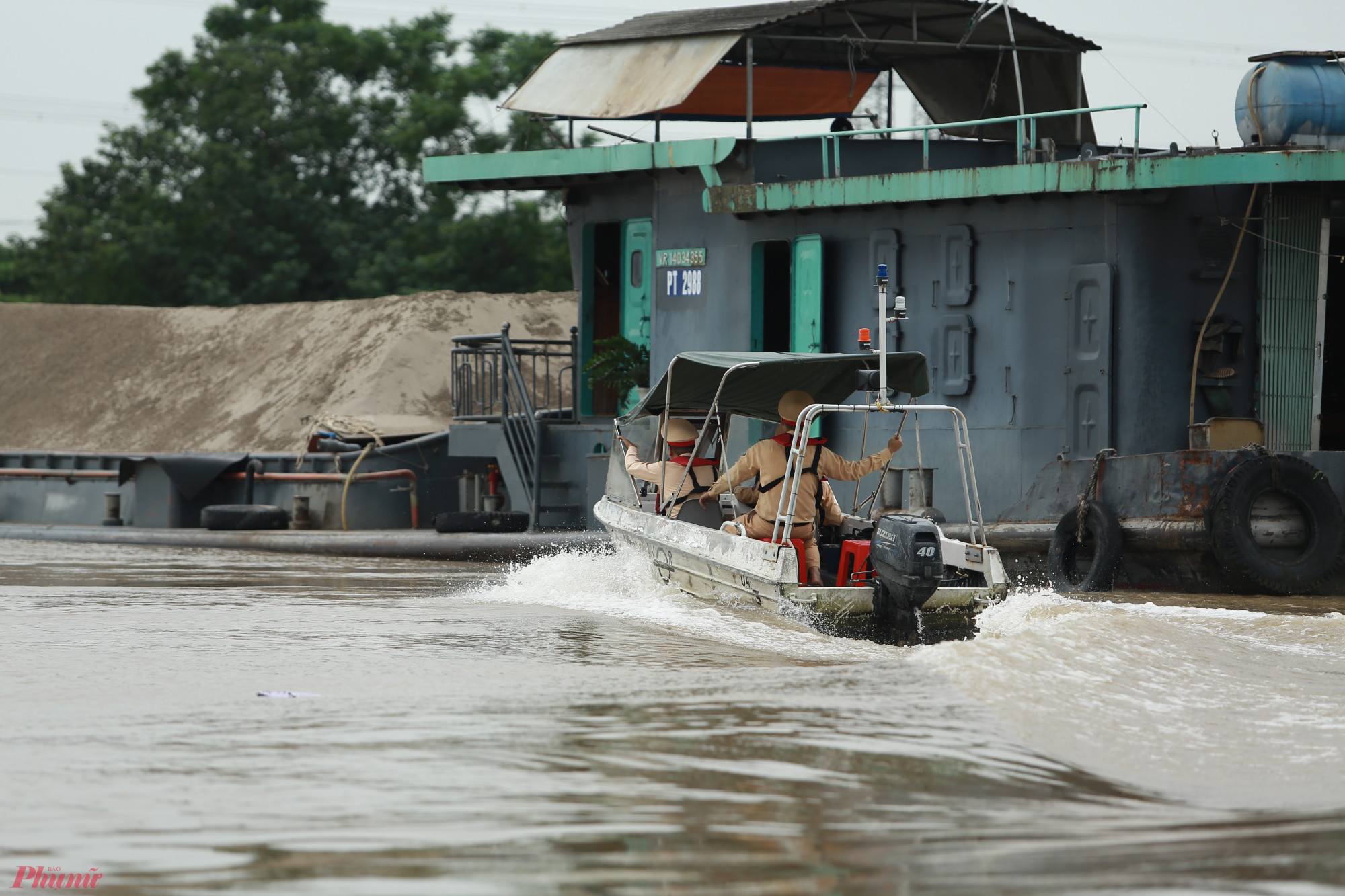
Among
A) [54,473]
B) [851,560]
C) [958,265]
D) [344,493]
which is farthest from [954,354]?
[54,473]

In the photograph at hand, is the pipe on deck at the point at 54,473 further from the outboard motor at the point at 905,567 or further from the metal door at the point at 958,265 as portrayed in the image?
the outboard motor at the point at 905,567

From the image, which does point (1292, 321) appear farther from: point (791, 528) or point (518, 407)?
point (518, 407)

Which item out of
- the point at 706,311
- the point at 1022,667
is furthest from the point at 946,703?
the point at 706,311

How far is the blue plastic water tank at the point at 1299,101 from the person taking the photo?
1366 centimetres

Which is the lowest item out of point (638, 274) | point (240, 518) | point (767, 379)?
point (240, 518)

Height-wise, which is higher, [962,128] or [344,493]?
[962,128]

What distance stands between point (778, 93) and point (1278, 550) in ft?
33.3

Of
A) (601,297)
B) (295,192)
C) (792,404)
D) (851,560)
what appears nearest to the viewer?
(851,560)

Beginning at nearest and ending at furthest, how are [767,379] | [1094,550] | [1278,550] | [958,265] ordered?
[767,379], [1278,550], [1094,550], [958,265]

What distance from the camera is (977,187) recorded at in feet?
46.8

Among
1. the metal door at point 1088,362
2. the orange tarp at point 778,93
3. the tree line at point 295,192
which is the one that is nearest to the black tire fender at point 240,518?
the orange tarp at point 778,93

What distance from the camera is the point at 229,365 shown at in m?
34.9

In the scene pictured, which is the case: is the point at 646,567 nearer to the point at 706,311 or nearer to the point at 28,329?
the point at 706,311

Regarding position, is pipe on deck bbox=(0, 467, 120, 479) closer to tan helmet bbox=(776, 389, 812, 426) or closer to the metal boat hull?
the metal boat hull
